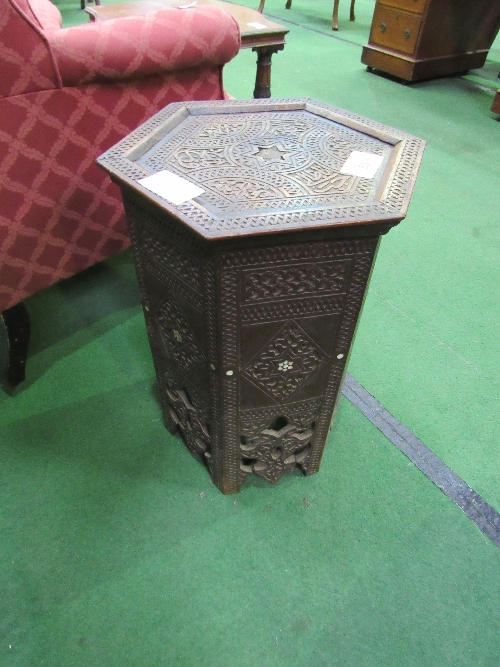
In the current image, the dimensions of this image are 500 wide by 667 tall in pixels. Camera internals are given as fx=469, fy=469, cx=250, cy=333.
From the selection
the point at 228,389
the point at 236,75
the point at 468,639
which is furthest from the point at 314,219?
the point at 236,75

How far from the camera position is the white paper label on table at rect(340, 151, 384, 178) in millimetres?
896

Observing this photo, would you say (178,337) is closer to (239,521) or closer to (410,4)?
(239,521)

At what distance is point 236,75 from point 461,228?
2413 mm

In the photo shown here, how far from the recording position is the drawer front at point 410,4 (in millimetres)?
3264

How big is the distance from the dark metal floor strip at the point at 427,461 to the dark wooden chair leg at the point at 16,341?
100 cm

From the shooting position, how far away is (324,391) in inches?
41.0

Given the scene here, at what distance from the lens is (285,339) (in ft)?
2.97

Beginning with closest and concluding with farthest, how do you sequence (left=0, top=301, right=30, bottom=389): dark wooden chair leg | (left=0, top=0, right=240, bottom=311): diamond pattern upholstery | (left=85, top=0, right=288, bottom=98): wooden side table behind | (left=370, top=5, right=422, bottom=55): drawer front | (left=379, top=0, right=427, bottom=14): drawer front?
1. (left=0, top=0, right=240, bottom=311): diamond pattern upholstery
2. (left=0, top=301, right=30, bottom=389): dark wooden chair leg
3. (left=85, top=0, right=288, bottom=98): wooden side table behind
4. (left=379, top=0, right=427, bottom=14): drawer front
5. (left=370, top=5, right=422, bottom=55): drawer front

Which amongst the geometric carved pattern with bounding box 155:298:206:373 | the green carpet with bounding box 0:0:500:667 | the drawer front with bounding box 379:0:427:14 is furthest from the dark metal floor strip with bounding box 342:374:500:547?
the drawer front with bounding box 379:0:427:14

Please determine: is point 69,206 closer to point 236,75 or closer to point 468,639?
point 468,639

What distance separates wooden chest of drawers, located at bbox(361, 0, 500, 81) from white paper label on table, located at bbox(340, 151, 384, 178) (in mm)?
3104

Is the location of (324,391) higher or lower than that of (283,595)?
higher

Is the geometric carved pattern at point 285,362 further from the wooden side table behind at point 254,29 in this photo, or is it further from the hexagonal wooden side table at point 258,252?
the wooden side table behind at point 254,29

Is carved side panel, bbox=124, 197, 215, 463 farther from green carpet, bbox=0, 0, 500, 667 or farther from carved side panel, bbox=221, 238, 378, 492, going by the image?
green carpet, bbox=0, 0, 500, 667
